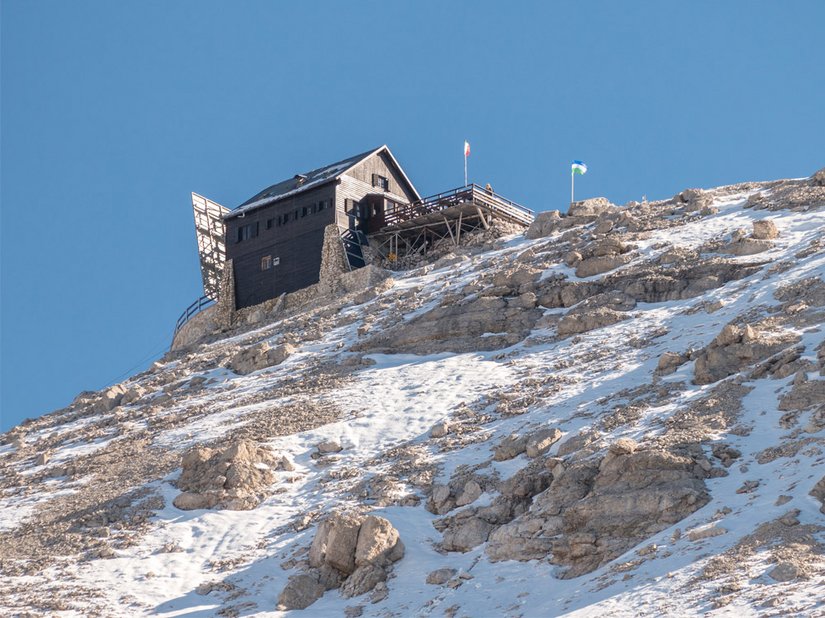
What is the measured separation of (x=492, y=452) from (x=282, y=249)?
3188cm

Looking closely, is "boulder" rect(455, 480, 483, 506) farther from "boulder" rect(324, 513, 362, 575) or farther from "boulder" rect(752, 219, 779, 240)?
"boulder" rect(752, 219, 779, 240)

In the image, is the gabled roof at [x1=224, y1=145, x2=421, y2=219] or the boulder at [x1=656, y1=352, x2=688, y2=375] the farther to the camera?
the gabled roof at [x1=224, y1=145, x2=421, y2=219]

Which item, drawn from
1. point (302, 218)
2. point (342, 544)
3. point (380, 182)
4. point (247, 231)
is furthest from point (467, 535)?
point (247, 231)

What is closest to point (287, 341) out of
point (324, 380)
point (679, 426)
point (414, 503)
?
point (324, 380)

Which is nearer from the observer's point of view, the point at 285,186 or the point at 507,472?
the point at 507,472

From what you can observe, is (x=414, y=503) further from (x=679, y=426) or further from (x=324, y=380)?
(x=324, y=380)

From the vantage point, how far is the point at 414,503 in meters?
29.1

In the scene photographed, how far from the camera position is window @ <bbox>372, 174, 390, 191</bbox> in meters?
62.2

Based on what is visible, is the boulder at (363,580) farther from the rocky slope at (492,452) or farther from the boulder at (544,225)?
the boulder at (544,225)

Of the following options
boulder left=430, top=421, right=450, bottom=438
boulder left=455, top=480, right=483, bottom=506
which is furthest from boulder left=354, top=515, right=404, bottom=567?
boulder left=430, top=421, right=450, bottom=438

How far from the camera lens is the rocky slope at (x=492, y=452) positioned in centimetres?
2325

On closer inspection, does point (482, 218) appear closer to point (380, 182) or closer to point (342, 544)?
point (380, 182)

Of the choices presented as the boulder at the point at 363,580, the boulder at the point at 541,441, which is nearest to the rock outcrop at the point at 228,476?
the boulder at the point at 363,580

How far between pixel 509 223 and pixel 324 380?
2078cm
